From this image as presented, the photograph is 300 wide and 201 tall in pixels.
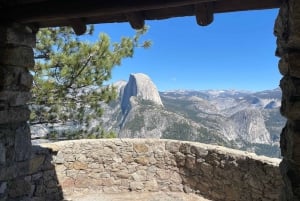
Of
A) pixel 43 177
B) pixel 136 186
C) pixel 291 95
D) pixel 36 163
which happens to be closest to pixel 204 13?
pixel 291 95

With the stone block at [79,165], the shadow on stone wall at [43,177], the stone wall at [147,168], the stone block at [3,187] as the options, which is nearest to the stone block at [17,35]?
the stone block at [3,187]

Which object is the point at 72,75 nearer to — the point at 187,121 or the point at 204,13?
the point at 204,13

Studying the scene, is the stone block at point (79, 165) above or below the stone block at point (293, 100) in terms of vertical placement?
below

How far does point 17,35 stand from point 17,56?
23 cm

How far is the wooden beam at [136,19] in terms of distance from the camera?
3.15 metres

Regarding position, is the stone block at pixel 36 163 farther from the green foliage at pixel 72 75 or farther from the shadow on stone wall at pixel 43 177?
the green foliage at pixel 72 75

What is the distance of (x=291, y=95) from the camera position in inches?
88.7

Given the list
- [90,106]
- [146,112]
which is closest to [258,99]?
[146,112]

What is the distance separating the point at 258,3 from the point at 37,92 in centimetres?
637

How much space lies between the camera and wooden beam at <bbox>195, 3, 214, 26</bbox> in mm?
A: 2824

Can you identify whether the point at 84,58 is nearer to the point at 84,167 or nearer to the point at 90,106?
the point at 90,106

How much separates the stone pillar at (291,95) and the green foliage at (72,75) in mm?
5897

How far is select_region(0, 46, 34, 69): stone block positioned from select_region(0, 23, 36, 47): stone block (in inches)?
2.5

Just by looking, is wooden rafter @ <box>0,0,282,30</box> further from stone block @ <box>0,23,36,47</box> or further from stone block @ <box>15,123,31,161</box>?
stone block @ <box>15,123,31,161</box>
